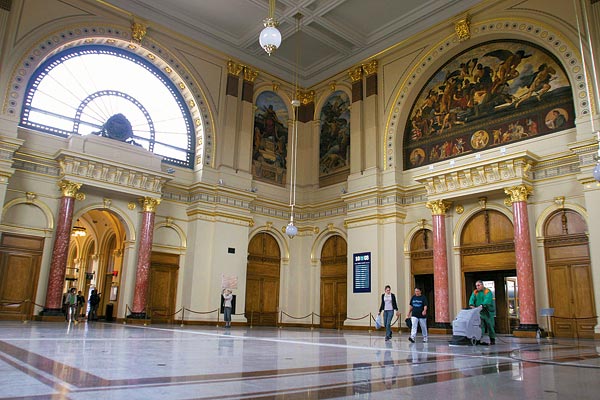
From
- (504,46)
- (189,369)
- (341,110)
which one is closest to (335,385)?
(189,369)

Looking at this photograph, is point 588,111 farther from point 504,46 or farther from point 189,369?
point 189,369

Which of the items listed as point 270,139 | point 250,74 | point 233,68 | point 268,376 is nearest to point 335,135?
point 270,139

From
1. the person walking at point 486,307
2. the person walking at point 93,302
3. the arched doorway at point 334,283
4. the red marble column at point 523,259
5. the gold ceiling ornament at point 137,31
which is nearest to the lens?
the person walking at point 486,307

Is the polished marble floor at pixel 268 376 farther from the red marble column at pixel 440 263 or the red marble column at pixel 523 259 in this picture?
the red marble column at pixel 440 263

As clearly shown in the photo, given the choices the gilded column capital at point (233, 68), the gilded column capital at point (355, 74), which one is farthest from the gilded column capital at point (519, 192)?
the gilded column capital at point (233, 68)

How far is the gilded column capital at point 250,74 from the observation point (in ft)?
62.6

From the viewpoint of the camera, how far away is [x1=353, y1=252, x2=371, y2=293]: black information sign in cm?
1658

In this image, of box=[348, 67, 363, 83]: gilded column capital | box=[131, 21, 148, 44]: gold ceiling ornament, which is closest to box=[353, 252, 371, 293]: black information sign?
box=[348, 67, 363, 83]: gilded column capital

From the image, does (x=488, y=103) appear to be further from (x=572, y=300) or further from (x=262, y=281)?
(x=262, y=281)

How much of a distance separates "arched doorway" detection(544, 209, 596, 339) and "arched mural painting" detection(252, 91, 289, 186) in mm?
10442

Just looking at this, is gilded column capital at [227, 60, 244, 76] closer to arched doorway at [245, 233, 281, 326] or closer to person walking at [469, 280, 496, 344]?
arched doorway at [245, 233, 281, 326]

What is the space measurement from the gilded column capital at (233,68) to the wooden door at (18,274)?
9.32 m

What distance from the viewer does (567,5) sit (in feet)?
44.1

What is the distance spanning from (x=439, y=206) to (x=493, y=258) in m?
2.19
